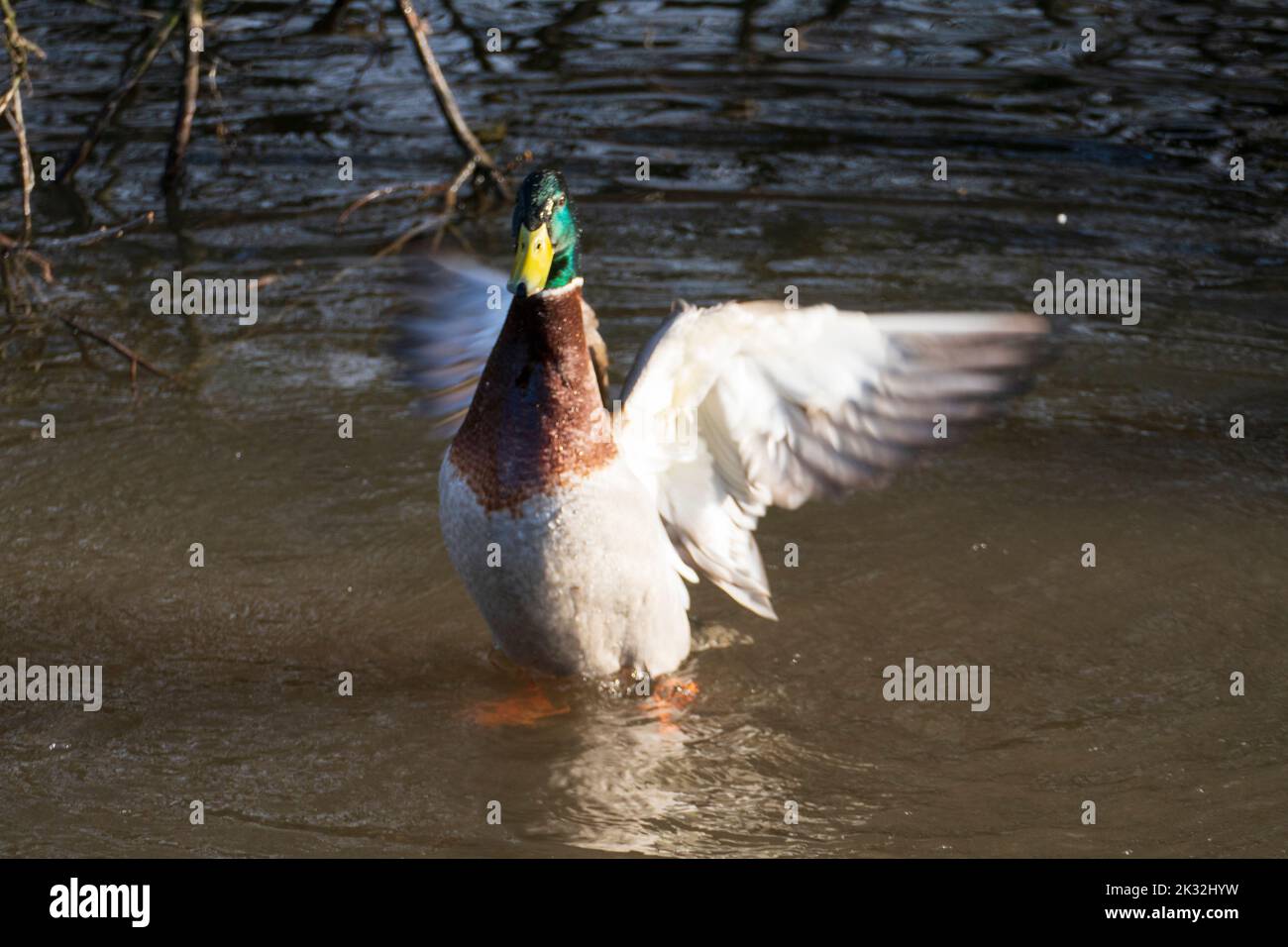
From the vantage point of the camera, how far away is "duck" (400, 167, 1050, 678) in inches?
172

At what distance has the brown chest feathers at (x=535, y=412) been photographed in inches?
172

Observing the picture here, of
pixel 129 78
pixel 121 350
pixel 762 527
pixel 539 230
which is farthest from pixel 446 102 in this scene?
pixel 539 230

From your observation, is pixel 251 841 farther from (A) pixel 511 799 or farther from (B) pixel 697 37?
(B) pixel 697 37

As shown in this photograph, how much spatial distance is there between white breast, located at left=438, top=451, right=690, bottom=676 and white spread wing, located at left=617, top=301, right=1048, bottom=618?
0.18m

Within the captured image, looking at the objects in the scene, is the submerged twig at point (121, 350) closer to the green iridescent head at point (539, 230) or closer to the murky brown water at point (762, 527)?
the murky brown water at point (762, 527)

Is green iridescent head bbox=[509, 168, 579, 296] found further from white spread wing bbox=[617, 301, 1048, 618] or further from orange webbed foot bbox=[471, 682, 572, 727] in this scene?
orange webbed foot bbox=[471, 682, 572, 727]

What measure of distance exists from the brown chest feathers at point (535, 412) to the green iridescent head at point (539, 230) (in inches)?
4.6

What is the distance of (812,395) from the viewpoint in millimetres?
4590

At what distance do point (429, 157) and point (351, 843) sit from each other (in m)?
5.93

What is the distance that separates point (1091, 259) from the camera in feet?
25.7

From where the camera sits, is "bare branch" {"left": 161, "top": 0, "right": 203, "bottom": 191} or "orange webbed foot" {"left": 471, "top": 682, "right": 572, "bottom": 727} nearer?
"orange webbed foot" {"left": 471, "top": 682, "right": 572, "bottom": 727}

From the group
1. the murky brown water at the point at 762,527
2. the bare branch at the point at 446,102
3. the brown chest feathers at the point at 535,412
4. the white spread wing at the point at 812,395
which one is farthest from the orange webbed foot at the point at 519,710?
the bare branch at the point at 446,102

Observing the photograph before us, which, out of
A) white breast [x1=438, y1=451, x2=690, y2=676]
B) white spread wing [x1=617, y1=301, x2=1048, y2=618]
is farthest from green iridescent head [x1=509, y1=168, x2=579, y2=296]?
white breast [x1=438, y1=451, x2=690, y2=676]

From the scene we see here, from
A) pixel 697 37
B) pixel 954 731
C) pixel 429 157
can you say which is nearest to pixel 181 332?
pixel 429 157
